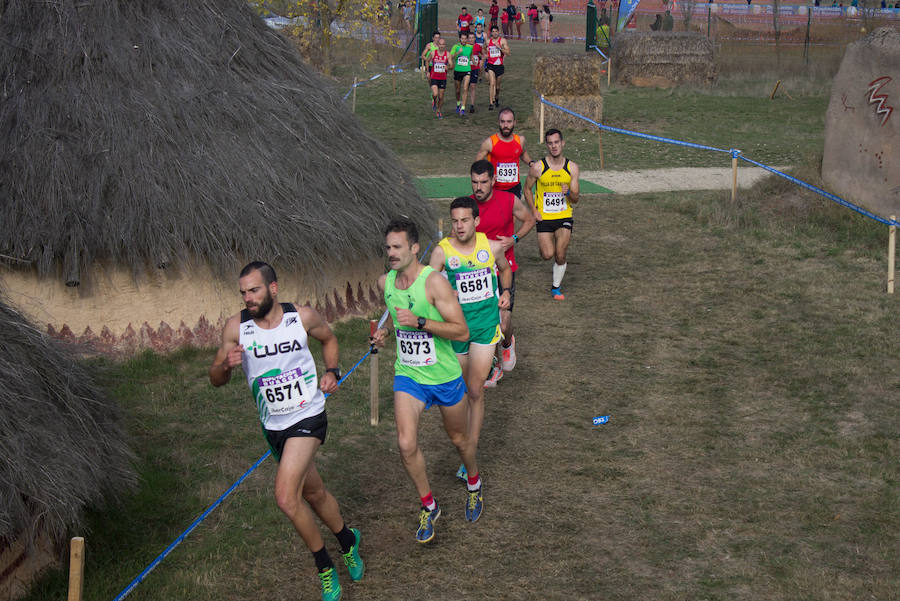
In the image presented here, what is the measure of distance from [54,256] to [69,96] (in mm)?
1710

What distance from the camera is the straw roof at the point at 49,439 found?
215 inches

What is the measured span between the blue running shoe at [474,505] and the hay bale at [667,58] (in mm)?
24782

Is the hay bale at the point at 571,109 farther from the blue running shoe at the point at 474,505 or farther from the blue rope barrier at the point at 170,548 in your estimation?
the blue running shoe at the point at 474,505

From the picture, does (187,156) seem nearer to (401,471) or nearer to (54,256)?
(54,256)

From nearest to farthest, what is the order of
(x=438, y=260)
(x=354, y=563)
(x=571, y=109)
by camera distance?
1. (x=354, y=563)
2. (x=438, y=260)
3. (x=571, y=109)

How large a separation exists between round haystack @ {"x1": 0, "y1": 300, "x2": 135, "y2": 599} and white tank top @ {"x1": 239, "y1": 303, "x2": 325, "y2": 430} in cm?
122

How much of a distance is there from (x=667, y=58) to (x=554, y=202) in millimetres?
20012

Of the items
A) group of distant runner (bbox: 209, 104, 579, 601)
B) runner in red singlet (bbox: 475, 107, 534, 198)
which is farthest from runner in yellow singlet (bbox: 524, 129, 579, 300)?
group of distant runner (bbox: 209, 104, 579, 601)

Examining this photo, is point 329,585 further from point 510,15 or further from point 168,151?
point 510,15

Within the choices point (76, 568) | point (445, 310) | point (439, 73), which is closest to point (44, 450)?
point (76, 568)

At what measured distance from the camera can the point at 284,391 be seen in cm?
560

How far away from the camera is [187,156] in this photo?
9844 mm

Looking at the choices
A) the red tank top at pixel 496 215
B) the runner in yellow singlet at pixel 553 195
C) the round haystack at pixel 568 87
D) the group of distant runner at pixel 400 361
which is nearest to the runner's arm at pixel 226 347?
the group of distant runner at pixel 400 361

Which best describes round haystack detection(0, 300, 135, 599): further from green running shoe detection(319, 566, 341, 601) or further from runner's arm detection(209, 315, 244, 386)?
green running shoe detection(319, 566, 341, 601)
